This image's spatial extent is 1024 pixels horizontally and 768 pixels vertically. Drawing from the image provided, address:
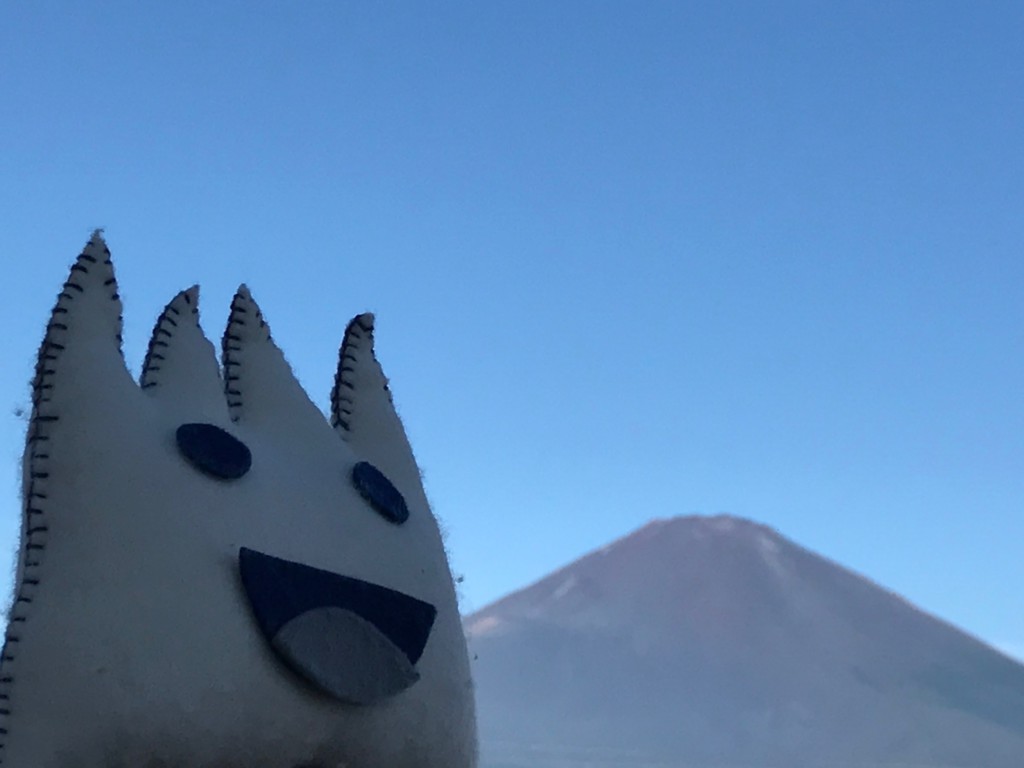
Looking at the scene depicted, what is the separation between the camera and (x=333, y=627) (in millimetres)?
3961

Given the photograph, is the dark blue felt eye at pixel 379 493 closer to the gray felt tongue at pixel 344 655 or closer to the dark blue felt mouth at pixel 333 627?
the dark blue felt mouth at pixel 333 627

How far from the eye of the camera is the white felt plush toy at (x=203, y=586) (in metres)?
3.61

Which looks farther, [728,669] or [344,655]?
[728,669]

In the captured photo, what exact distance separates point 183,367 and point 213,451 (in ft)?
1.95

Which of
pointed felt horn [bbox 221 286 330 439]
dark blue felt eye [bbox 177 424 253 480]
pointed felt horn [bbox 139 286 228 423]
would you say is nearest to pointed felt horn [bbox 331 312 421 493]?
pointed felt horn [bbox 221 286 330 439]

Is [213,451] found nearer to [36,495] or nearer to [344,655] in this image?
[36,495]

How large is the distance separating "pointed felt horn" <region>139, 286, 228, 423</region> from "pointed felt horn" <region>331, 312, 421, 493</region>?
607 millimetres

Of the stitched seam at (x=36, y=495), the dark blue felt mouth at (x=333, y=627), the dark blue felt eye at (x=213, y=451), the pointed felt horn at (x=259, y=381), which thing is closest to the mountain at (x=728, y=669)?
the pointed felt horn at (x=259, y=381)

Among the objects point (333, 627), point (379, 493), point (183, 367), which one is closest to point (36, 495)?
point (183, 367)

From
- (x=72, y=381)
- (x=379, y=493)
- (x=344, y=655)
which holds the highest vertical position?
(x=72, y=381)

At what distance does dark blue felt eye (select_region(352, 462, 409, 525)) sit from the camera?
4582 millimetres

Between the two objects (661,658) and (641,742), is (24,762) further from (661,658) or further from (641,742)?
(661,658)

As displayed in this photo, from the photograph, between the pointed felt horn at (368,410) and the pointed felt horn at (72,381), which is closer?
the pointed felt horn at (72,381)

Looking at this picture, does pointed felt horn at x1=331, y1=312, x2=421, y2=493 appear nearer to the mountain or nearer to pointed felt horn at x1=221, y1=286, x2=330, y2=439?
pointed felt horn at x1=221, y1=286, x2=330, y2=439
